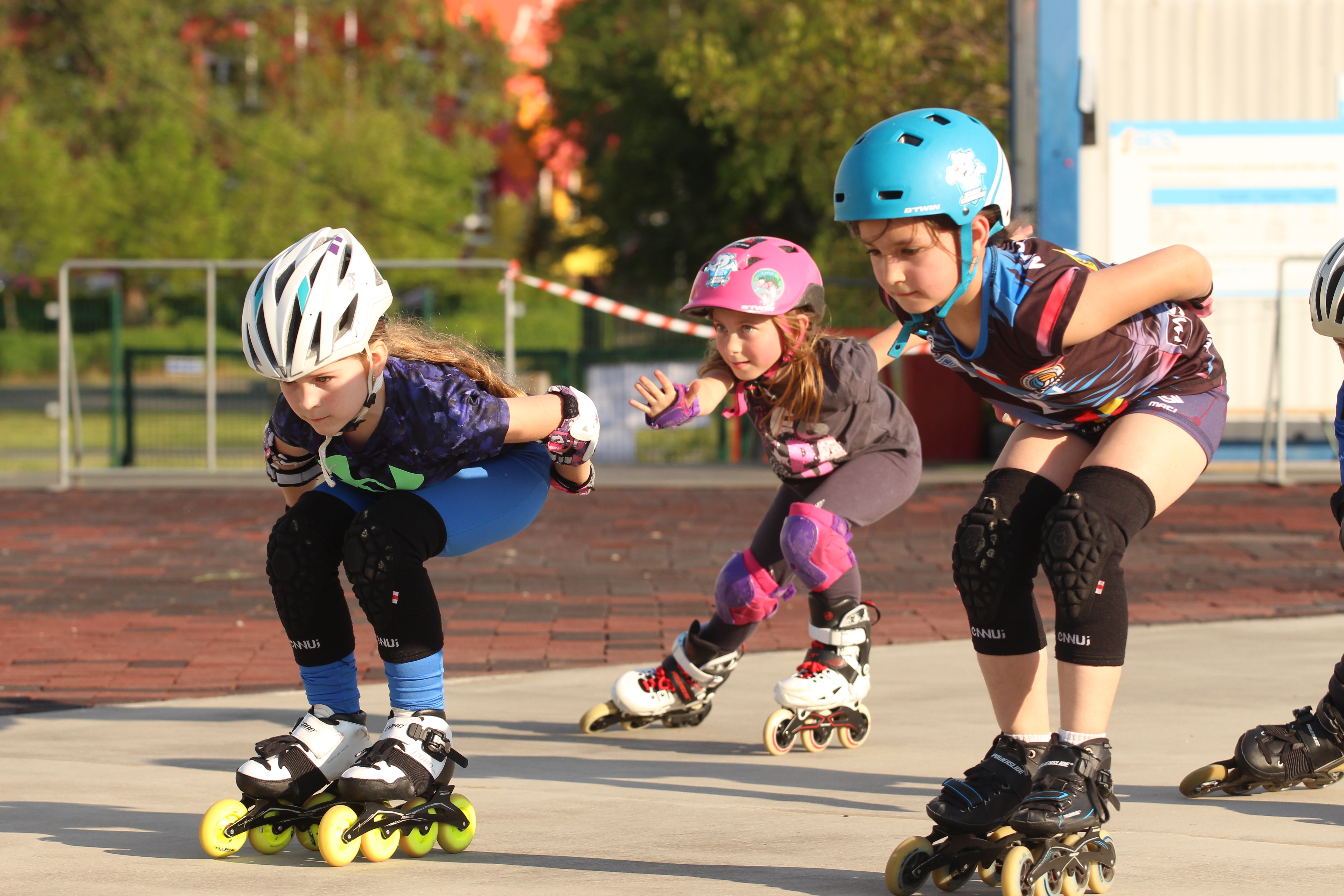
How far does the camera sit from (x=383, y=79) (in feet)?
156

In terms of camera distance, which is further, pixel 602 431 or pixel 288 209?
pixel 288 209

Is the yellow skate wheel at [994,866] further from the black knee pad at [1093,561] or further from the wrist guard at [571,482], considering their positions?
the wrist guard at [571,482]

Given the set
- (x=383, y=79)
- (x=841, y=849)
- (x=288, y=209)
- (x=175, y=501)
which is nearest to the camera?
(x=841, y=849)

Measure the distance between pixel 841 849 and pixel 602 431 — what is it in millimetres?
12377

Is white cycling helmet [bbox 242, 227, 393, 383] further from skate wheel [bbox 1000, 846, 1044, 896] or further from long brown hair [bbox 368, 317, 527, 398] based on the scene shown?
skate wheel [bbox 1000, 846, 1044, 896]

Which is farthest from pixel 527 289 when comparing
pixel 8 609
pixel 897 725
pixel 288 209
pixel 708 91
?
pixel 897 725

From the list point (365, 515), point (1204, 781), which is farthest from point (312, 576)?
point (1204, 781)

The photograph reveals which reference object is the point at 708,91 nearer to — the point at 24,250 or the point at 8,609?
the point at 8,609

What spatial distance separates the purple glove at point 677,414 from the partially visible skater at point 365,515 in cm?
25

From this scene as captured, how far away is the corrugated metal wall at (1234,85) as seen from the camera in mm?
12922

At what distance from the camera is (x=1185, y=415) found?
342cm

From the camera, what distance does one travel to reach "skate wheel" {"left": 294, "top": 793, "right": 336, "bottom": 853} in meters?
3.51

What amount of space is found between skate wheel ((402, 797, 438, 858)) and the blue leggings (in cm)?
22

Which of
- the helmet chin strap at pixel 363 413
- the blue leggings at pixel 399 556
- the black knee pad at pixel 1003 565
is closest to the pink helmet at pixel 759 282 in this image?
the blue leggings at pixel 399 556
